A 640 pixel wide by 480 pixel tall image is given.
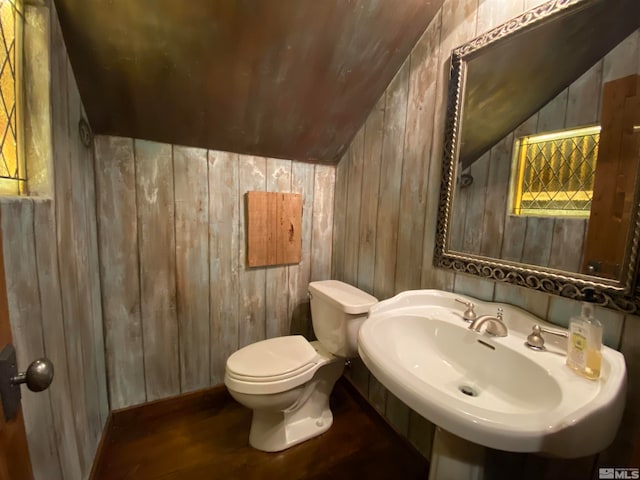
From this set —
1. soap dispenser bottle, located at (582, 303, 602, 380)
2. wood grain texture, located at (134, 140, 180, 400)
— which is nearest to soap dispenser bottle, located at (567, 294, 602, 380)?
soap dispenser bottle, located at (582, 303, 602, 380)

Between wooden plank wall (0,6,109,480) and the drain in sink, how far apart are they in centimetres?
114

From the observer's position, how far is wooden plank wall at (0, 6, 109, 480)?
0.64m

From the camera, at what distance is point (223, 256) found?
160 centimetres

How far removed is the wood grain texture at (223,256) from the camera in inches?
60.4

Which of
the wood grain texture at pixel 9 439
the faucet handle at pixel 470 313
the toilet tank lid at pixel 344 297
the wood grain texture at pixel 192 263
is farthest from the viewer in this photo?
the wood grain texture at pixel 192 263

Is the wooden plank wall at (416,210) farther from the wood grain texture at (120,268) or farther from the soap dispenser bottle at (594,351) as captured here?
the wood grain texture at (120,268)

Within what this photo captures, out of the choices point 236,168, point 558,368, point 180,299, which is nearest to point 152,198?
point 236,168

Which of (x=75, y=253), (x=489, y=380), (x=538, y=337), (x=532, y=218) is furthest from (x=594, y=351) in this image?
(x=75, y=253)

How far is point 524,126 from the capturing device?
91 cm

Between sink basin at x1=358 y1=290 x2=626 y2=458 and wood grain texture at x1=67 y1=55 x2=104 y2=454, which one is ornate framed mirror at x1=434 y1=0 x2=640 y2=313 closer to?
sink basin at x1=358 y1=290 x2=626 y2=458

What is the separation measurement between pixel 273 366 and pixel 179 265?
0.75 meters

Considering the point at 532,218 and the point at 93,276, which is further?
the point at 93,276

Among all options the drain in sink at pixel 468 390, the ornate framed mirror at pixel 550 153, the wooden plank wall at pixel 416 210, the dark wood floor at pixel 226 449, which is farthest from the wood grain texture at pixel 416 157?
the dark wood floor at pixel 226 449

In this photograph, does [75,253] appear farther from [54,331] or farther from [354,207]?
[354,207]
